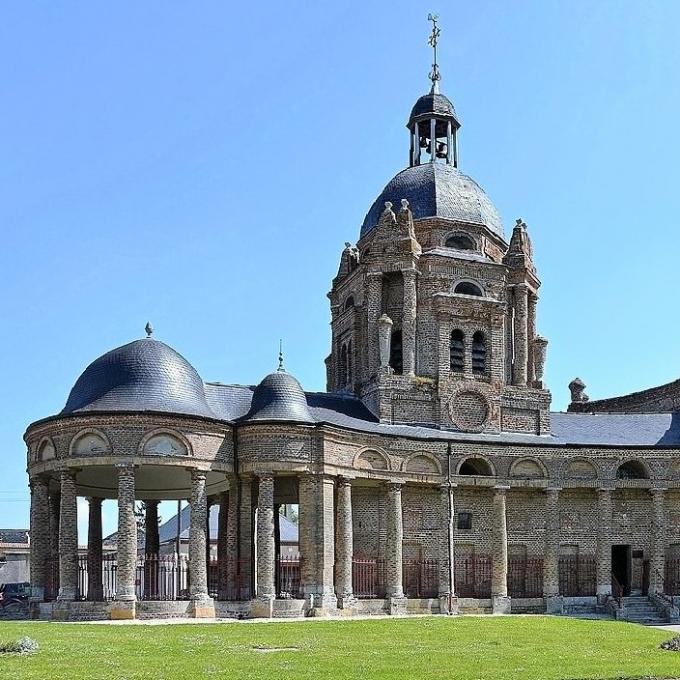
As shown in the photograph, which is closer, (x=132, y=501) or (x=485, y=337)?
(x=132, y=501)

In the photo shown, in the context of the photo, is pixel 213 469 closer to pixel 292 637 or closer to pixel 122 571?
pixel 122 571

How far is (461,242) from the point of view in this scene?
4934cm

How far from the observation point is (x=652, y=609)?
44.0 metres

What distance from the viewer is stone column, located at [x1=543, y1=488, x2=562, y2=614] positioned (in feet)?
147

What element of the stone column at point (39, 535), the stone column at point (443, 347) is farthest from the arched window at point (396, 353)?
the stone column at point (39, 535)

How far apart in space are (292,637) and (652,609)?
2177cm

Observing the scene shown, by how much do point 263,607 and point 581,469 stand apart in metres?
15.5

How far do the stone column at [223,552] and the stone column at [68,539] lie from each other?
5610mm

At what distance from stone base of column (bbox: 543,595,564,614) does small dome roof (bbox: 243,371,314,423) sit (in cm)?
1245

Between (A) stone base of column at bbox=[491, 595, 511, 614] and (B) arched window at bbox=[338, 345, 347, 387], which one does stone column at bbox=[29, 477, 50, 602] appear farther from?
(A) stone base of column at bbox=[491, 595, 511, 614]

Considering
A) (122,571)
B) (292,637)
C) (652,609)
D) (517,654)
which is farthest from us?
(652,609)

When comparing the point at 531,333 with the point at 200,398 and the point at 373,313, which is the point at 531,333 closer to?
the point at 373,313

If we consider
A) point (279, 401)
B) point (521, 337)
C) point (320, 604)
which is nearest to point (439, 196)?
point (521, 337)

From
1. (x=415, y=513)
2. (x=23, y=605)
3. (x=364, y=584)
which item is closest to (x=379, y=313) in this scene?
(x=415, y=513)
